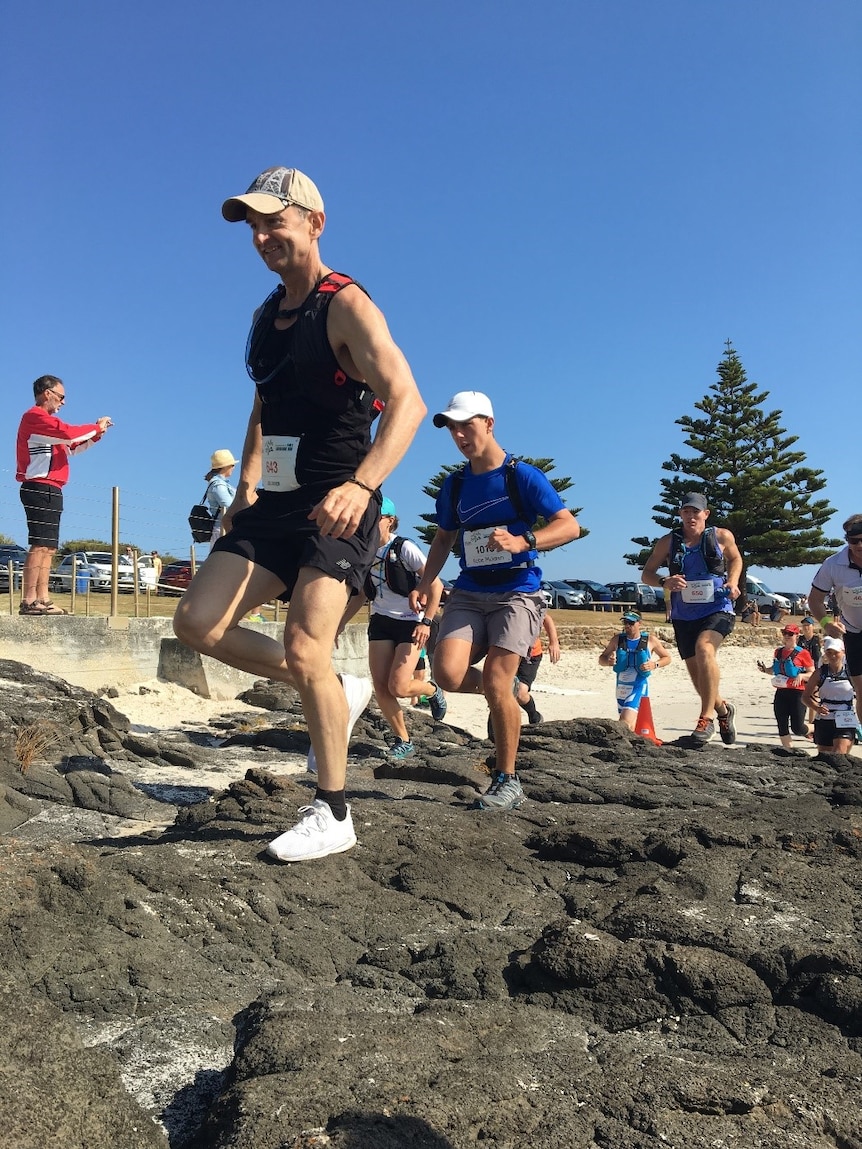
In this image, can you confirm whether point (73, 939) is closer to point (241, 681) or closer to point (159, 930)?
point (159, 930)

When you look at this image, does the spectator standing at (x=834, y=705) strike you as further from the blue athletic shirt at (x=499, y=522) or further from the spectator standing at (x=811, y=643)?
the blue athletic shirt at (x=499, y=522)

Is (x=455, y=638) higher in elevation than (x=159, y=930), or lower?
higher

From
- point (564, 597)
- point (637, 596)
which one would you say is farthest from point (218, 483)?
point (637, 596)

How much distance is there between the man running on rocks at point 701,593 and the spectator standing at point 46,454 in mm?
4954

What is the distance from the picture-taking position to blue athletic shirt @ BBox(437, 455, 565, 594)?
5367 mm

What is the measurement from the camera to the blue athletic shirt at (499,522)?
5367mm

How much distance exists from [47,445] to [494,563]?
5.12m

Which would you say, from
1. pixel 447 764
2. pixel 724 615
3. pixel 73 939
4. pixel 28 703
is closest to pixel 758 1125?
pixel 73 939

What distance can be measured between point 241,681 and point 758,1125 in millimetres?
9281

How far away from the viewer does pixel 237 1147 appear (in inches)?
72.4

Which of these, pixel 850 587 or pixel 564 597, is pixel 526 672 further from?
pixel 564 597

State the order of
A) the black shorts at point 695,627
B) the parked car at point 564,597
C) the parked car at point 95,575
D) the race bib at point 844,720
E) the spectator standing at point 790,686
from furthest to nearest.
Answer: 1. the parked car at point 564,597
2. the parked car at point 95,575
3. the spectator standing at point 790,686
4. the race bib at point 844,720
5. the black shorts at point 695,627

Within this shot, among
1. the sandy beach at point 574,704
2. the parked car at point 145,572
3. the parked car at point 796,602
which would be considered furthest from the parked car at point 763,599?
the parked car at point 145,572

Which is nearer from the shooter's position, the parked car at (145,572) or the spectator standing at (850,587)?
the spectator standing at (850,587)
